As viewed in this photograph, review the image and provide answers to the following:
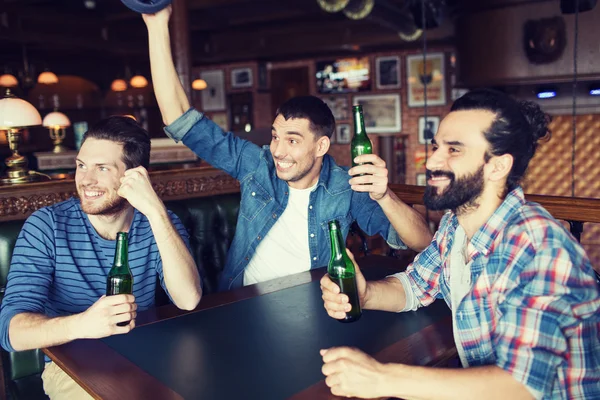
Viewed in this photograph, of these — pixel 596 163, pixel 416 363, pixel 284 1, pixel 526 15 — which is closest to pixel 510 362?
pixel 416 363

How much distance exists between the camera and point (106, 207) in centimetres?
175

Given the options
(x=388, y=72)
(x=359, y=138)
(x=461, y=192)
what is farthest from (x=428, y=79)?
(x=461, y=192)

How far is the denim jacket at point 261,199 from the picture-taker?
224cm

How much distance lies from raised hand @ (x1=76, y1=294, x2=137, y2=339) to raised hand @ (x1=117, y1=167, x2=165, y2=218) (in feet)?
1.10

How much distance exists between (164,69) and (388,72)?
8244mm

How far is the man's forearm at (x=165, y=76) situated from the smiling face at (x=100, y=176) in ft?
1.28

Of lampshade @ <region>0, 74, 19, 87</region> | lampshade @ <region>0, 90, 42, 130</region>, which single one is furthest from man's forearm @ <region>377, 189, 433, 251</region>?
lampshade @ <region>0, 74, 19, 87</region>

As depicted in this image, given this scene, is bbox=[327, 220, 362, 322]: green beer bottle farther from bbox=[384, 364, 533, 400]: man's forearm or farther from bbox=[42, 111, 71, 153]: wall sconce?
bbox=[42, 111, 71, 153]: wall sconce

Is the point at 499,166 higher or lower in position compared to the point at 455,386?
higher

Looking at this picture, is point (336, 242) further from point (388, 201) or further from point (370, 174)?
point (388, 201)

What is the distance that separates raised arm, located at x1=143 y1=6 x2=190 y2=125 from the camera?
1.95 meters

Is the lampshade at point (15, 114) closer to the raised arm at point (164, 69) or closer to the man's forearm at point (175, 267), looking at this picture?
the raised arm at point (164, 69)

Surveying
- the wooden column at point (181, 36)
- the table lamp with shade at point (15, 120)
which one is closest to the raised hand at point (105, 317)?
the table lamp with shade at point (15, 120)

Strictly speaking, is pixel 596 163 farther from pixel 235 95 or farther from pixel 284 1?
pixel 235 95
